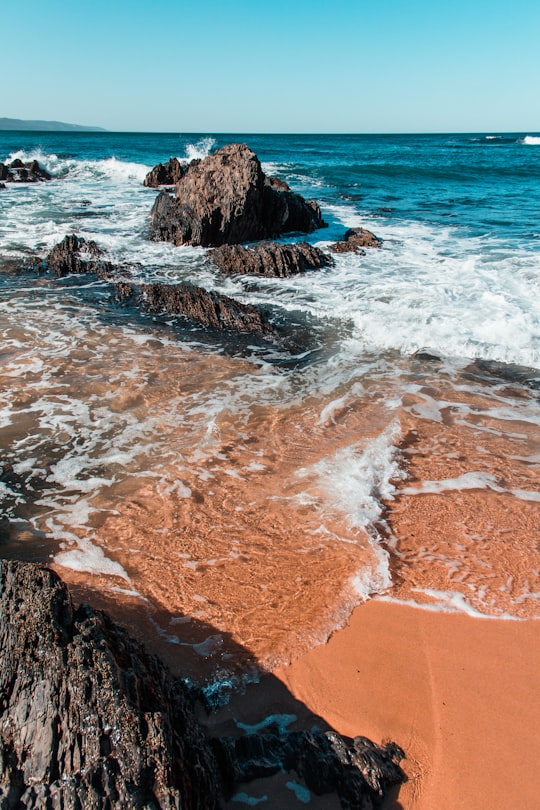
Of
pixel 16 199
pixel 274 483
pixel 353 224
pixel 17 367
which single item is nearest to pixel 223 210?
pixel 353 224

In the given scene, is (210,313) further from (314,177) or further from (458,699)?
(314,177)

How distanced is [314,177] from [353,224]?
14.4 m

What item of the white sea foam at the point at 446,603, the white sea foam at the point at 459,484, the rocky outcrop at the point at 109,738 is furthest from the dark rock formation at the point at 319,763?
the white sea foam at the point at 459,484

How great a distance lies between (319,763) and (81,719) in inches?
42.4

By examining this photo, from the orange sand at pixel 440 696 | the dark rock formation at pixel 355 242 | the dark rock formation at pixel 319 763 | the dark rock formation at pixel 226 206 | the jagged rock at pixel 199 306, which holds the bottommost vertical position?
the orange sand at pixel 440 696

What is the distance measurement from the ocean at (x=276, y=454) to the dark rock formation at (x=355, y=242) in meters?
2.27

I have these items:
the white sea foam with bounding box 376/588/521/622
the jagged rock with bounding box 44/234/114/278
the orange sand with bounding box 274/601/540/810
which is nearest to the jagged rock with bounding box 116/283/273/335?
the jagged rock with bounding box 44/234/114/278

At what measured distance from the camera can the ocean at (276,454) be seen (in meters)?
3.35

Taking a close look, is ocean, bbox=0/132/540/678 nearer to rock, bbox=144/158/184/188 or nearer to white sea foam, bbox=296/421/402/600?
white sea foam, bbox=296/421/402/600

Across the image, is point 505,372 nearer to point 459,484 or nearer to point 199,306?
point 459,484

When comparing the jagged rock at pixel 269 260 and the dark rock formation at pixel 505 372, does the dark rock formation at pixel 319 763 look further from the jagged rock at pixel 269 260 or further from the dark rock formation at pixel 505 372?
the jagged rock at pixel 269 260

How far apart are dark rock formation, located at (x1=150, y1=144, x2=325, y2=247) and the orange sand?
1127 centimetres

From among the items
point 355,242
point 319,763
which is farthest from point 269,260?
point 319,763

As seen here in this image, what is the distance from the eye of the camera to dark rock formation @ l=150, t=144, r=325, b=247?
41.6ft
